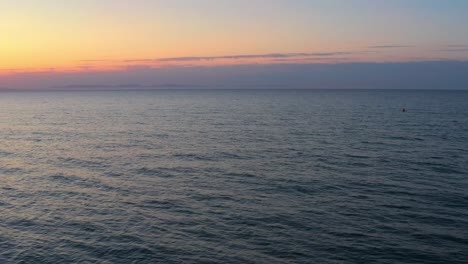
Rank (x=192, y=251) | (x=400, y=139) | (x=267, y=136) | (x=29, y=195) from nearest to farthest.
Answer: (x=192, y=251)
(x=29, y=195)
(x=400, y=139)
(x=267, y=136)

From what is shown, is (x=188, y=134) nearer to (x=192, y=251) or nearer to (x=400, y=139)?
(x=400, y=139)

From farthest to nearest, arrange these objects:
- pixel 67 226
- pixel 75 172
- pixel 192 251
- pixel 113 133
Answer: pixel 113 133, pixel 75 172, pixel 67 226, pixel 192 251

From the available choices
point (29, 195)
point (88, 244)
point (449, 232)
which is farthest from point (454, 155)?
point (29, 195)

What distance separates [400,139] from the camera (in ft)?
260

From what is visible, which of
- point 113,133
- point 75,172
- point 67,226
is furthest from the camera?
point 113,133

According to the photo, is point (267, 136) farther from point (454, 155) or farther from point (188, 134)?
point (454, 155)

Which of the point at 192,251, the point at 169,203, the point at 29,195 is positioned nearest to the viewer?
the point at 192,251

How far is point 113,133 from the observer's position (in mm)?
93312

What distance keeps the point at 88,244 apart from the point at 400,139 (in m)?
65.7

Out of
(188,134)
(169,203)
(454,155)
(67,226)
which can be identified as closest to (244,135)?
(188,134)

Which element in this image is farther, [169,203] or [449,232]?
[169,203]

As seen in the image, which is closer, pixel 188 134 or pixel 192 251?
pixel 192 251

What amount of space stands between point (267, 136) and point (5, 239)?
60.1 metres

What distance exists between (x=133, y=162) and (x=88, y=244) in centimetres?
2919
